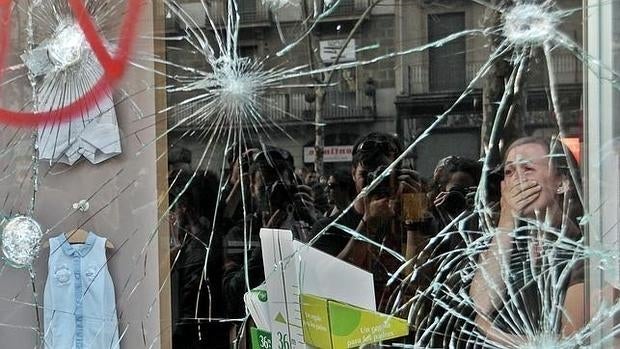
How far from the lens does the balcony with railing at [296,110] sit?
2.34 meters

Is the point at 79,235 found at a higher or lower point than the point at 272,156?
lower

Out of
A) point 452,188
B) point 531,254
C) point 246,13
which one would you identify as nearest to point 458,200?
point 452,188

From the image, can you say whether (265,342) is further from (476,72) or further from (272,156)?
(476,72)

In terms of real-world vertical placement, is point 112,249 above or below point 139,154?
below

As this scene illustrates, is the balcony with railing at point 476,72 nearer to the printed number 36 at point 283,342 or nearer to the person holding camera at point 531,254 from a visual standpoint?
the person holding camera at point 531,254

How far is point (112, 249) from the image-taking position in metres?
2.58

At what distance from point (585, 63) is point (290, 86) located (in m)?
0.92

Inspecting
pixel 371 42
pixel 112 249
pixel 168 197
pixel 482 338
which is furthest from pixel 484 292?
pixel 112 249

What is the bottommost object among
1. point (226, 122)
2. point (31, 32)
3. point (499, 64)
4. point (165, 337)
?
point (165, 337)

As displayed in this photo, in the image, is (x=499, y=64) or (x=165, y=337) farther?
(x=165, y=337)

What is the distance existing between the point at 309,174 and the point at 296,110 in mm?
219

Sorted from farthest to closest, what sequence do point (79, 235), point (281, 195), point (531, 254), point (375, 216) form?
point (79, 235) < point (281, 195) < point (375, 216) < point (531, 254)

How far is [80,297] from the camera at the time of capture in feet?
8.27

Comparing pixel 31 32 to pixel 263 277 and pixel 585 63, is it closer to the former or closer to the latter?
pixel 263 277
